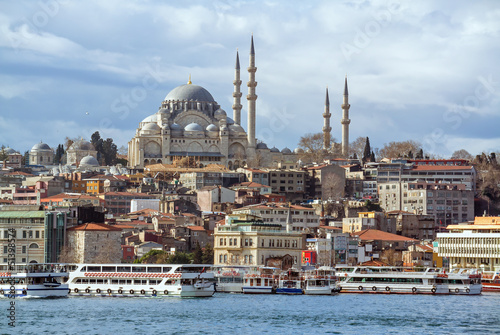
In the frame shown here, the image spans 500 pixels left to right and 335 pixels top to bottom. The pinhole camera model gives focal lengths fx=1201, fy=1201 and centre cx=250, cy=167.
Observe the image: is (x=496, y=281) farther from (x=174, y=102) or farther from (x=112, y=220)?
(x=174, y=102)

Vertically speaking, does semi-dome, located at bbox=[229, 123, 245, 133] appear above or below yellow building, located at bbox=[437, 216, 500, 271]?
above

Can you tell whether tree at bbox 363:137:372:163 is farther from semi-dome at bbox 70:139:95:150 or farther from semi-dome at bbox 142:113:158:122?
semi-dome at bbox 70:139:95:150

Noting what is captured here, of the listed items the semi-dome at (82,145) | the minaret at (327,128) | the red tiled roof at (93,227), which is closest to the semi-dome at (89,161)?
the semi-dome at (82,145)

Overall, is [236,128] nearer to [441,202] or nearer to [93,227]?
[441,202]

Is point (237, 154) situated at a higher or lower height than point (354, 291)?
higher

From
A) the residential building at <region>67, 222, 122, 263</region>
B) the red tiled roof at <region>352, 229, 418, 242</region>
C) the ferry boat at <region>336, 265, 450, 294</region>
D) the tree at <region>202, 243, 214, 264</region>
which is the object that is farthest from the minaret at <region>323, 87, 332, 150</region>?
the ferry boat at <region>336, 265, 450, 294</region>

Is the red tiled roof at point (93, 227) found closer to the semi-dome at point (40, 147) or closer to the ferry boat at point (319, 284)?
the ferry boat at point (319, 284)

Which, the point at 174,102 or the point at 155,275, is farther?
the point at 174,102

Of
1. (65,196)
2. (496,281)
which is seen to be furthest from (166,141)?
(496,281)
